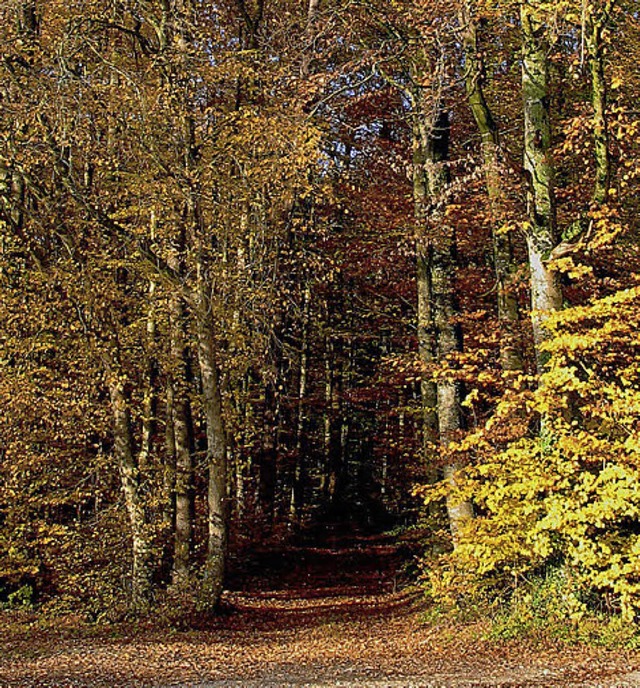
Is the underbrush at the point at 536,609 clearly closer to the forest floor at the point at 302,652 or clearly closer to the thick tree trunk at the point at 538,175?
the forest floor at the point at 302,652

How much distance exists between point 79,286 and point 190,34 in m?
4.42

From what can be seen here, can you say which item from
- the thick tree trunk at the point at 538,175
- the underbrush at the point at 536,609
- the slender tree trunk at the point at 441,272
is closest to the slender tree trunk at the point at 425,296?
the slender tree trunk at the point at 441,272

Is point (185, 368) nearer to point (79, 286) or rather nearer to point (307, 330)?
point (79, 286)

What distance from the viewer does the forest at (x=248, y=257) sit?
32.4 ft

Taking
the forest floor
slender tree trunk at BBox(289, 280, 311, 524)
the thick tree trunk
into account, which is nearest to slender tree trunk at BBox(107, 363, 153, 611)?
the forest floor

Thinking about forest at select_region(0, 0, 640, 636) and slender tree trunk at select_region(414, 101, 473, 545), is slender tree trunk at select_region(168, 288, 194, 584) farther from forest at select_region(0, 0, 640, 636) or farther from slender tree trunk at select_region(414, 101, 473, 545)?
slender tree trunk at select_region(414, 101, 473, 545)

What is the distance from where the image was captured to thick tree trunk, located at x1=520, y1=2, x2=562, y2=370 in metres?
10.4

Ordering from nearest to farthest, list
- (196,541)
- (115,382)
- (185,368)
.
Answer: (115,382) → (185,368) → (196,541)

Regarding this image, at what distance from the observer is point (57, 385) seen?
1312 cm

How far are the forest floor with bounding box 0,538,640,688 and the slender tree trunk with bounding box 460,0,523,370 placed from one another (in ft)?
12.3

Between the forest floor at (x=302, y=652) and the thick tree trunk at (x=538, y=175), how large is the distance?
3584 mm

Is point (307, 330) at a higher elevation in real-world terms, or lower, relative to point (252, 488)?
higher

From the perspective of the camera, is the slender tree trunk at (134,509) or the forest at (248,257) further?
the slender tree trunk at (134,509)

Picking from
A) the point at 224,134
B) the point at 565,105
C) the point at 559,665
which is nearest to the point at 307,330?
the point at 565,105
